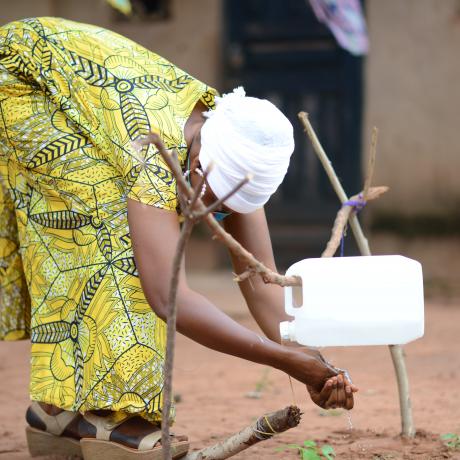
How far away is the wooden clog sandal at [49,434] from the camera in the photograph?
288cm

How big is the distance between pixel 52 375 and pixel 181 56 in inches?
167

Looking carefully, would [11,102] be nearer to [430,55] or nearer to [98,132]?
[98,132]

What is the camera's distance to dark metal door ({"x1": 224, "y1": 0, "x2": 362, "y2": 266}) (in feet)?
21.8

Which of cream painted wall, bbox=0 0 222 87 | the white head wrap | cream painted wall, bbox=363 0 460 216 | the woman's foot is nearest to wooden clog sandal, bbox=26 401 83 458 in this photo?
the woman's foot

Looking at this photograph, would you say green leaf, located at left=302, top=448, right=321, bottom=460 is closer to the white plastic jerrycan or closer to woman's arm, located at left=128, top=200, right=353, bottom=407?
woman's arm, located at left=128, top=200, right=353, bottom=407

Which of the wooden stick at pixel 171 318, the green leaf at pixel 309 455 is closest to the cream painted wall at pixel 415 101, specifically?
the green leaf at pixel 309 455

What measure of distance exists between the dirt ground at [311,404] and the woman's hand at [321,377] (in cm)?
57

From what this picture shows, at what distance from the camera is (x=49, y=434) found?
2914 millimetres

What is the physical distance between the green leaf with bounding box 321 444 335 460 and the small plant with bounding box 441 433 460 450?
14.4 inches

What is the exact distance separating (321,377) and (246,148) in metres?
0.58

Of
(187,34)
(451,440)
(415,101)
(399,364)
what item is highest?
(187,34)

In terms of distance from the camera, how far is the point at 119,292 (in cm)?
262

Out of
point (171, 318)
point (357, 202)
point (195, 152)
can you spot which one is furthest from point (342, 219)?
point (171, 318)

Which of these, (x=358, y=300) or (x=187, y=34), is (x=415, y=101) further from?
(x=358, y=300)
